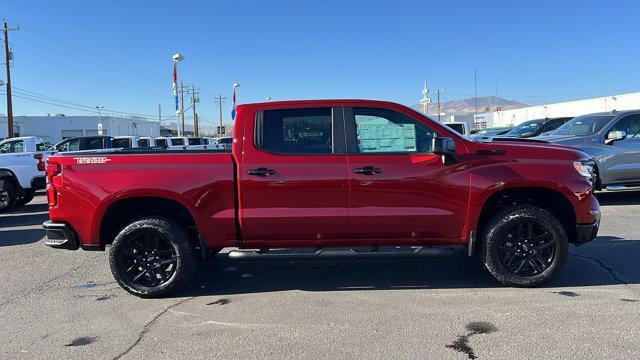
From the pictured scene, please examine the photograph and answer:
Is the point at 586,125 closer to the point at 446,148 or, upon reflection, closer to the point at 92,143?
the point at 446,148

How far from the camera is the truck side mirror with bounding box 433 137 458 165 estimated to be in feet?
15.9

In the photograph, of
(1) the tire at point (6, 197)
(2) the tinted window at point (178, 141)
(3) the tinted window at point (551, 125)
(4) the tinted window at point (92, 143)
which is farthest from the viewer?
(2) the tinted window at point (178, 141)

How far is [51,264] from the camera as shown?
6.88m

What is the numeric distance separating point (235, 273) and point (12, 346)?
2497mm

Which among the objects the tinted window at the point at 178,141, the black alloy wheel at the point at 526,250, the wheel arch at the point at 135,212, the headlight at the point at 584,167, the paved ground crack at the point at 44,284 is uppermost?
the tinted window at the point at 178,141

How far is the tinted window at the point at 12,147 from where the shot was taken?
13.1m

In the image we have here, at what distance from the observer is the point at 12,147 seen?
13.2m

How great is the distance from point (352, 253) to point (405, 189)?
2.70 ft

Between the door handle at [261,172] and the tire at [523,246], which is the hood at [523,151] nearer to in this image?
the tire at [523,246]

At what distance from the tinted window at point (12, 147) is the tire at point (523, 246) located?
40.4 ft

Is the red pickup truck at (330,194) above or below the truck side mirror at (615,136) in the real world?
below

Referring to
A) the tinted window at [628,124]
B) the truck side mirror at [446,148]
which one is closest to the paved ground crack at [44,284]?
the truck side mirror at [446,148]

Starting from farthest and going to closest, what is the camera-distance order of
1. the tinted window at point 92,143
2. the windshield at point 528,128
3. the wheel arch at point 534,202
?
the windshield at point 528,128
the tinted window at point 92,143
the wheel arch at point 534,202

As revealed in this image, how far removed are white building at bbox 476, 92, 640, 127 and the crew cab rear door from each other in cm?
3645
